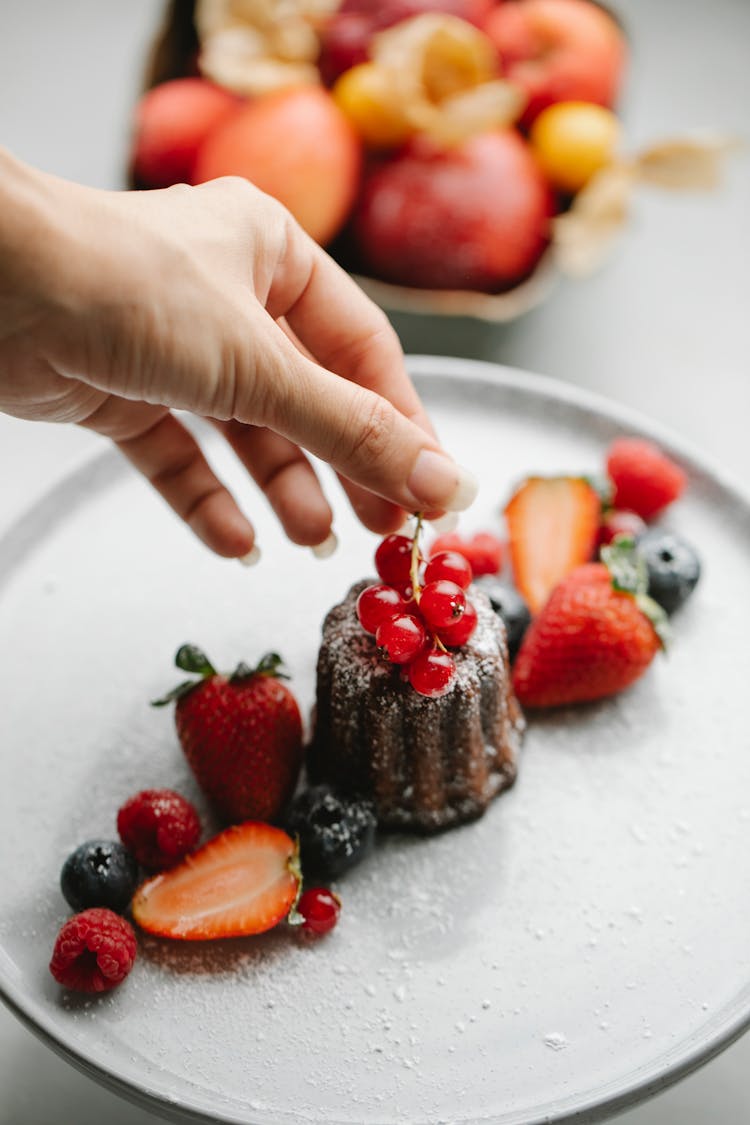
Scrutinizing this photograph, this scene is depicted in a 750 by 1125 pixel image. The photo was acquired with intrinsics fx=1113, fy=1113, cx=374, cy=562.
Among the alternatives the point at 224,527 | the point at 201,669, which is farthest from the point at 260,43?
the point at 201,669

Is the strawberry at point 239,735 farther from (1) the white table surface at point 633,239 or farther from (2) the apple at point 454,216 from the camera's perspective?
(2) the apple at point 454,216

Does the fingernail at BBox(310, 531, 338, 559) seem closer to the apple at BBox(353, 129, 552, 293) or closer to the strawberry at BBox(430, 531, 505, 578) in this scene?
the strawberry at BBox(430, 531, 505, 578)

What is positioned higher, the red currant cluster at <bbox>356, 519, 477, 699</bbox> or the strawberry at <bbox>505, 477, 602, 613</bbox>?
the red currant cluster at <bbox>356, 519, 477, 699</bbox>

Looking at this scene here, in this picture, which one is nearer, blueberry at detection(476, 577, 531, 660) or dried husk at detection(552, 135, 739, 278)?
blueberry at detection(476, 577, 531, 660)

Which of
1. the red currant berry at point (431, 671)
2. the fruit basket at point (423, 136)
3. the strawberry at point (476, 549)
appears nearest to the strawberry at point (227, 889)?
the red currant berry at point (431, 671)

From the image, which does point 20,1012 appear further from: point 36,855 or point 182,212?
point 182,212

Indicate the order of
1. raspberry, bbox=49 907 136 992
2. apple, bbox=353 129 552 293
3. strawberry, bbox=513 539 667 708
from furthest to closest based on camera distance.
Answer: apple, bbox=353 129 552 293 → strawberry, bbox=513 539 667 708 → raspberry, bbox=49 907 136 992

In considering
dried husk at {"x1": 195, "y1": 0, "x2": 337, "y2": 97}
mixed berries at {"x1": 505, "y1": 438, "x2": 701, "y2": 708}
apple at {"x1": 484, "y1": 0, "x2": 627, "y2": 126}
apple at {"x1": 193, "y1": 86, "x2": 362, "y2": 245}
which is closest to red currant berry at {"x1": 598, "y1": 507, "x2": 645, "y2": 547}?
mixed berries at {"x1": 505, "y1": 438, "x2": 701, "y2": 708}
